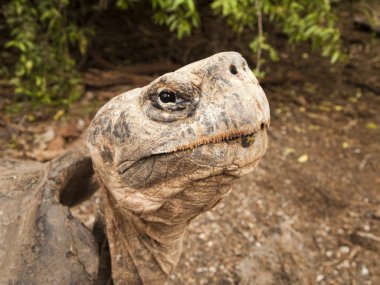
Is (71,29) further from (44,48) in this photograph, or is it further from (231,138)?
(231,138)

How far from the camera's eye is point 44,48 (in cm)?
348

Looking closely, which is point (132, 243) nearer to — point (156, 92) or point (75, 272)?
point (75, 272)

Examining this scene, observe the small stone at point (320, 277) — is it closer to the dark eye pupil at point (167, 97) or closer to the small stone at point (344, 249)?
the small stone at point (344, 249)

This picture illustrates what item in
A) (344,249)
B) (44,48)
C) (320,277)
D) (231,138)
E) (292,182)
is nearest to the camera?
(231,138)

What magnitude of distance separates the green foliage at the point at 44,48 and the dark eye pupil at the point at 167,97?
238 centimetres

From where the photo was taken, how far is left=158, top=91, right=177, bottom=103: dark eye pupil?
97 centimetres

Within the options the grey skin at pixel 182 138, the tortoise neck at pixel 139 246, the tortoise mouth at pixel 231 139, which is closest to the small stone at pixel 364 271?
the tortoise neck at pixel 139 246

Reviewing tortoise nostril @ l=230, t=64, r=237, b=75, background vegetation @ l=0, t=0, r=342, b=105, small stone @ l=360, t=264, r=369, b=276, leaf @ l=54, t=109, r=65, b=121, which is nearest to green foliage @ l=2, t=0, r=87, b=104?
background vegetation @ l=0, t=0, r=342, b=105

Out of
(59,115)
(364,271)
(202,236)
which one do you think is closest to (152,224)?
(202,236)

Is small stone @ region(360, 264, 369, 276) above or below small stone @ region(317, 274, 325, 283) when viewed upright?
below

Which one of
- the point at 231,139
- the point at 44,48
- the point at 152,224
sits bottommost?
the point at 44,48

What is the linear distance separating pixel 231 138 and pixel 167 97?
0.18m

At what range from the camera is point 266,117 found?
984 mm

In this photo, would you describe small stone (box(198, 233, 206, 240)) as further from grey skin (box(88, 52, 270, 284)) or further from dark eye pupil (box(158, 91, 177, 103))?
dark eye pupil (box(158, 91, 177, 103))
